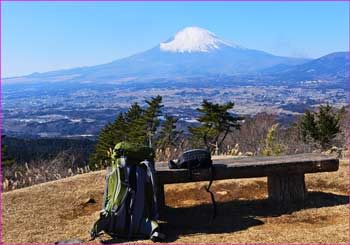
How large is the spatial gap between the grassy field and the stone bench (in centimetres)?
17

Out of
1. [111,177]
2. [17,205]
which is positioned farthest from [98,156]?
[111,177]

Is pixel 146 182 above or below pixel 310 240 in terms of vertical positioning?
above

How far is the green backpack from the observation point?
14.2ft

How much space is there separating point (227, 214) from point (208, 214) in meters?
0.20

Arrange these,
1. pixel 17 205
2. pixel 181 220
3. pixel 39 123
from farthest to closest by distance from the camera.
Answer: pixel 39 123
pixel 17 205
pixel 181 220

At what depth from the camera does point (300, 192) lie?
5301 millimetres

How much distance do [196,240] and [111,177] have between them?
102cm

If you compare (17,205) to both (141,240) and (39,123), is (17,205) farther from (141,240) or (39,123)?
(39,123)

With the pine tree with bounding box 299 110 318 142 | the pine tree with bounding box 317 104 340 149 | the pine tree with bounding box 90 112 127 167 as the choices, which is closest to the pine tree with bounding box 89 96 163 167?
the pine tree with bounding box 90 112 127 167

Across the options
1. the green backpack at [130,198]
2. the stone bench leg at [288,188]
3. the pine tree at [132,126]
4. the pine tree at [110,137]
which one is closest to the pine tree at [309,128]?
the pine tree at [132,126]

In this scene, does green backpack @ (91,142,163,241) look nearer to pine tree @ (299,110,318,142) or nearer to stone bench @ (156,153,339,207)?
stone bench @ (156,153,339,207)

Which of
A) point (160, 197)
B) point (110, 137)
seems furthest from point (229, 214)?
point (110, 137)

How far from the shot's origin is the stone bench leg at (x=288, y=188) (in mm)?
5266

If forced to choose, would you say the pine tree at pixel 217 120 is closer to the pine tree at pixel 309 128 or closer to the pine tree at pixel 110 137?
the pine tree at pixel 110 137
